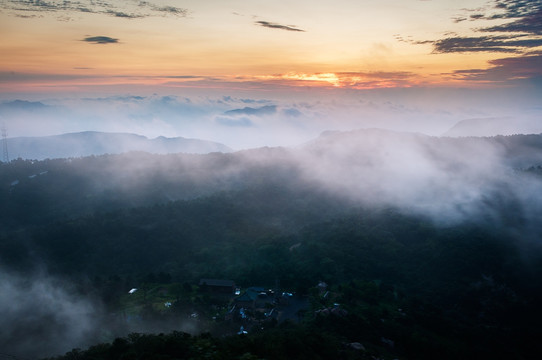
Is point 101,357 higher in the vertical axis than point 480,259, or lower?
higher

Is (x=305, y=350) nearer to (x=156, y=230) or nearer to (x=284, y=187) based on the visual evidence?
(x=156, y=230)

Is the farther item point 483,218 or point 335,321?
point 483,218

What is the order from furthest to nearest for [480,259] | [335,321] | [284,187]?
[284,187]
[480,259]
[335,321]

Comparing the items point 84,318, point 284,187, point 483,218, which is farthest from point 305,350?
point 284,187

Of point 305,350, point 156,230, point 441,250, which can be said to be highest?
point 305,350

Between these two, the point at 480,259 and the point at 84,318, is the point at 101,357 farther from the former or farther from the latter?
the point at 480,259

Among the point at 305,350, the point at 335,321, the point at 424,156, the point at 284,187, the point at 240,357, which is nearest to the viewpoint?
the point at 240,357

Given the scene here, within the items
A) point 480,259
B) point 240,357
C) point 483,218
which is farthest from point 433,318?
point 483,218
